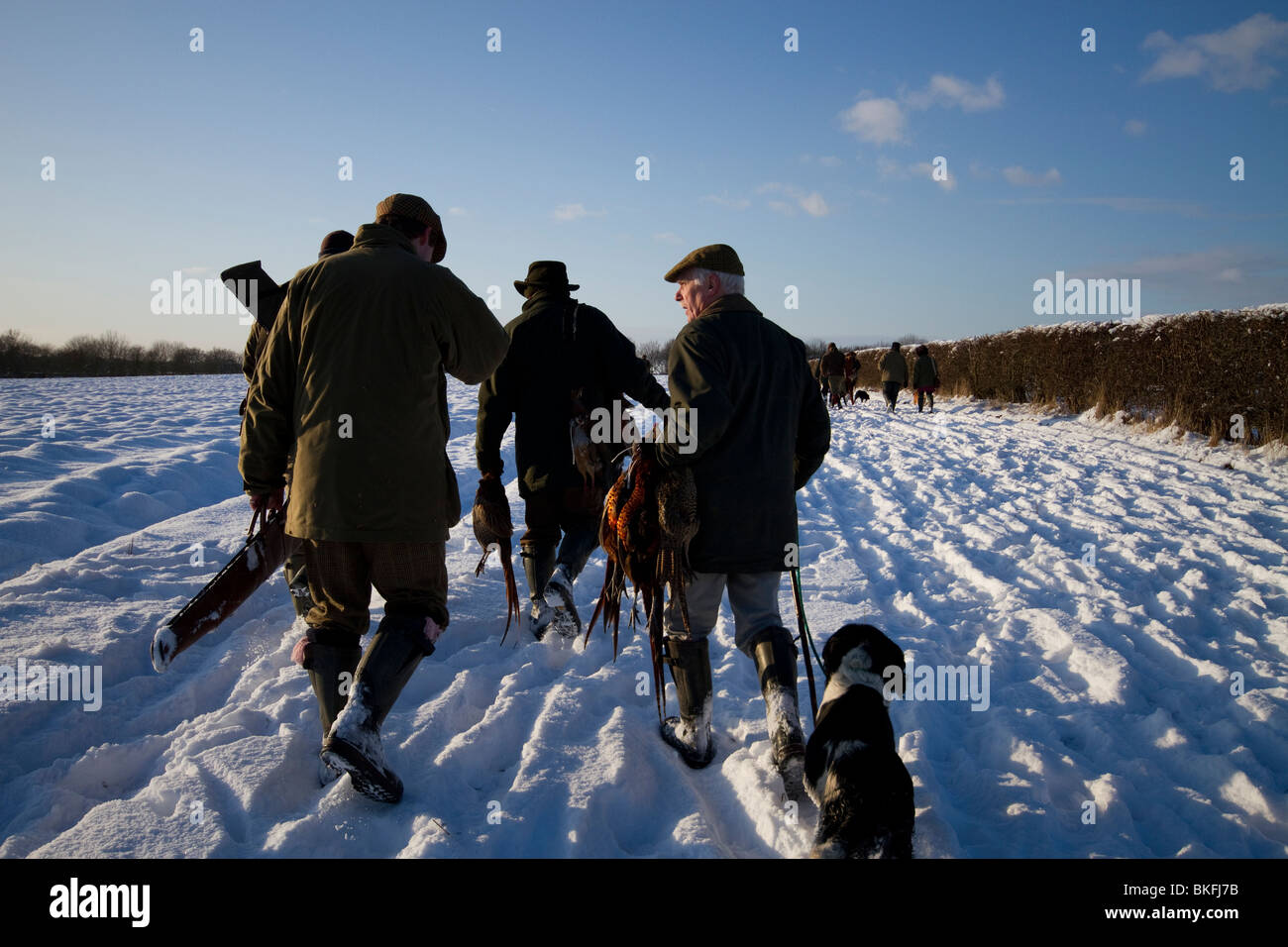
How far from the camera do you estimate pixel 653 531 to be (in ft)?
8.47

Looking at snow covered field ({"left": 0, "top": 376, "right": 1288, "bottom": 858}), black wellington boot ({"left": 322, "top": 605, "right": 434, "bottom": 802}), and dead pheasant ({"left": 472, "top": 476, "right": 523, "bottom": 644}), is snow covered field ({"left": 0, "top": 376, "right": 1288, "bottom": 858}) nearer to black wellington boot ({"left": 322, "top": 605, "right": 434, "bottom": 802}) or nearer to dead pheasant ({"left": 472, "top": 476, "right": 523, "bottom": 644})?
black wellington boot ({"left": 322, "top": 605, "right": 434, "bottom": 802})

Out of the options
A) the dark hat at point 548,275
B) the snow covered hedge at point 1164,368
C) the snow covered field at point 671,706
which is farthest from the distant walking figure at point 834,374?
the dark hat at point 548,275

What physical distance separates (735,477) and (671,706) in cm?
121

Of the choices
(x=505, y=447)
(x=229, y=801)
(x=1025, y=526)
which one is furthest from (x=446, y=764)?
(x=505, y=447)

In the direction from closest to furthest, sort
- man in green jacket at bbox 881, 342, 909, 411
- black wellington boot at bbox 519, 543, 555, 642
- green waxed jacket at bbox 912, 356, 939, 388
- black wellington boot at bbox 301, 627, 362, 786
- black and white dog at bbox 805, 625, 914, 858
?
1. black and white dog at bbox 805, 625, 914, 858
2. black wellington boot at bbox 301, 627, 362, 786
3. black wellington boot at bbox 519, 543, 555, 642
4. green waxed jacket at bbox 912, 356, 939, 388
5. man in green jacket at bbox 881, 342, 909, 411

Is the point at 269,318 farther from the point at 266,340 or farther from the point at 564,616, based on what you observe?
the point at 564,616

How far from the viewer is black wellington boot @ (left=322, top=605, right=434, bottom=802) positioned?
6.86 ft

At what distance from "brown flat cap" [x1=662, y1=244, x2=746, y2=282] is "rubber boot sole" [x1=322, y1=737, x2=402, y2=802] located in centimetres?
210

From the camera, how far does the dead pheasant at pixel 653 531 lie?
2471 mm

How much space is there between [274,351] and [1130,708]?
3850mm

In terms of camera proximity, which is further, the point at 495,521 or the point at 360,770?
the point at 495,521

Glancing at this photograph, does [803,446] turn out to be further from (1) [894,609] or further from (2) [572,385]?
(1) [894,609]

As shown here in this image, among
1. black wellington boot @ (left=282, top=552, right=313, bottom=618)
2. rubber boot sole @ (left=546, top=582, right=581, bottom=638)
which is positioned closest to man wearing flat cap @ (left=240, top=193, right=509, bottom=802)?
rubber boot sole @ (left=546, top=582, right=581, bottom=638)

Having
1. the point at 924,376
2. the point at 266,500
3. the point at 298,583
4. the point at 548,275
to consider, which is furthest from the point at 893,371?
the point at 266,500
